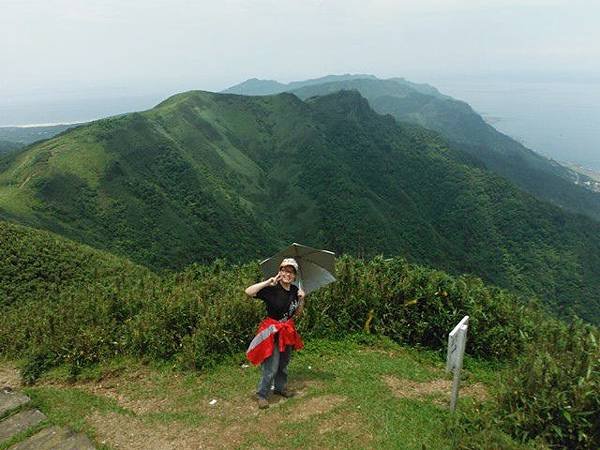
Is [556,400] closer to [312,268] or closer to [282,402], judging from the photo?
[312,268]

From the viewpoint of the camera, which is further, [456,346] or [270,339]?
[270,339]

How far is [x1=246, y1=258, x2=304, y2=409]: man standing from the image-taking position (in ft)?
22.2

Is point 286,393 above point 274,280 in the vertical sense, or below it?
below

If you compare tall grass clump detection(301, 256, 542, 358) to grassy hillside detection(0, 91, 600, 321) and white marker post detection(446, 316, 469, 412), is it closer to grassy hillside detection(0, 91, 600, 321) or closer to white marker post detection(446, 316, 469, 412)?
white marker post detection(446, 316, 469, 412)

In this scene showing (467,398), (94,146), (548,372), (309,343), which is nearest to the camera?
(548,372)

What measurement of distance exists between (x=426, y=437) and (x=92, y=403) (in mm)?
5744

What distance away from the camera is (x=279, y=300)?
685 cm

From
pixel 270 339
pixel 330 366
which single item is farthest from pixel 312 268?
pixel 330 366

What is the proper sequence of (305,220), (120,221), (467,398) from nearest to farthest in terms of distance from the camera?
1. (467,398)
2. (120,221)
3. (305,220)

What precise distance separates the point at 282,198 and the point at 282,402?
124 metres

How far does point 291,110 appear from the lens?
177000 millimetres

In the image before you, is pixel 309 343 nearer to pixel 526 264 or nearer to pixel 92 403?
pixel 92 403

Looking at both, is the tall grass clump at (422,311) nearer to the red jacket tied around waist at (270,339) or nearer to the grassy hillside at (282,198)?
the red jacket tied around waist at (270,339)

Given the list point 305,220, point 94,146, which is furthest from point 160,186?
point 305,220
